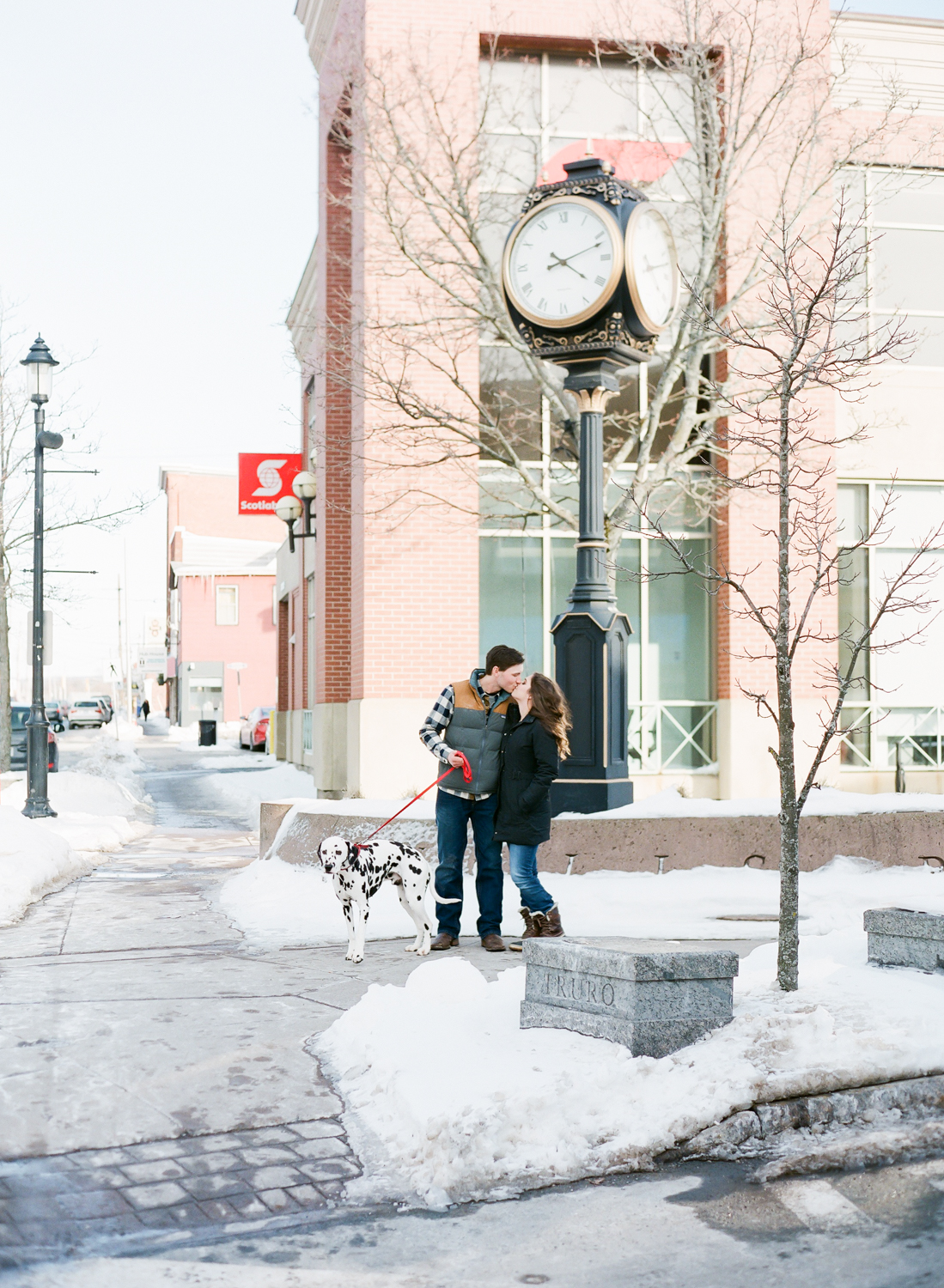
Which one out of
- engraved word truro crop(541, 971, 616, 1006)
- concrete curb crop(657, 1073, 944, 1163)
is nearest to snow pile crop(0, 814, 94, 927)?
engraved word truro crop(541, 971, 616, 1006)

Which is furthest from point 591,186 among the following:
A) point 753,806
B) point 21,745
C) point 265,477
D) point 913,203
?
point 21,745

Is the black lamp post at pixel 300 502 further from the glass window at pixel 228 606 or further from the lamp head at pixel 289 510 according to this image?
the glass window at pixel 228 606

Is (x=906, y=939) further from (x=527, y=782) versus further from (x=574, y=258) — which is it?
(x=574, y=258)

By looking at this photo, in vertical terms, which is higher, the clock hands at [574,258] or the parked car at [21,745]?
the clock hands at [574,258]

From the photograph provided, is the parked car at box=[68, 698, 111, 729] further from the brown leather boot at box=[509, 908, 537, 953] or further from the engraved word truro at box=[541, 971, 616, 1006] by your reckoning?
the engraved word truro at box=[541, 971, 616, 1006]

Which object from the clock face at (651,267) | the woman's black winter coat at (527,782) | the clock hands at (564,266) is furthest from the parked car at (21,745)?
the woman's black winter coat at (527,782)

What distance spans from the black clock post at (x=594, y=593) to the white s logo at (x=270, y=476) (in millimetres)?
13414

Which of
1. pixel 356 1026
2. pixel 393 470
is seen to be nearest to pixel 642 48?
pixel 393 470

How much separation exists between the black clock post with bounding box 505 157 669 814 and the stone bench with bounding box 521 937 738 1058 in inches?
201

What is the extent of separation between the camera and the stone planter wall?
10.3m

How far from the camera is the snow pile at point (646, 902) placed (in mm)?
8875

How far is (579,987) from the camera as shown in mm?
5309

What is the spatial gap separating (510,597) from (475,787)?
30.9 ft

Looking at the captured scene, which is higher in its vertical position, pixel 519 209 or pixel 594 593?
pixel 519 209
